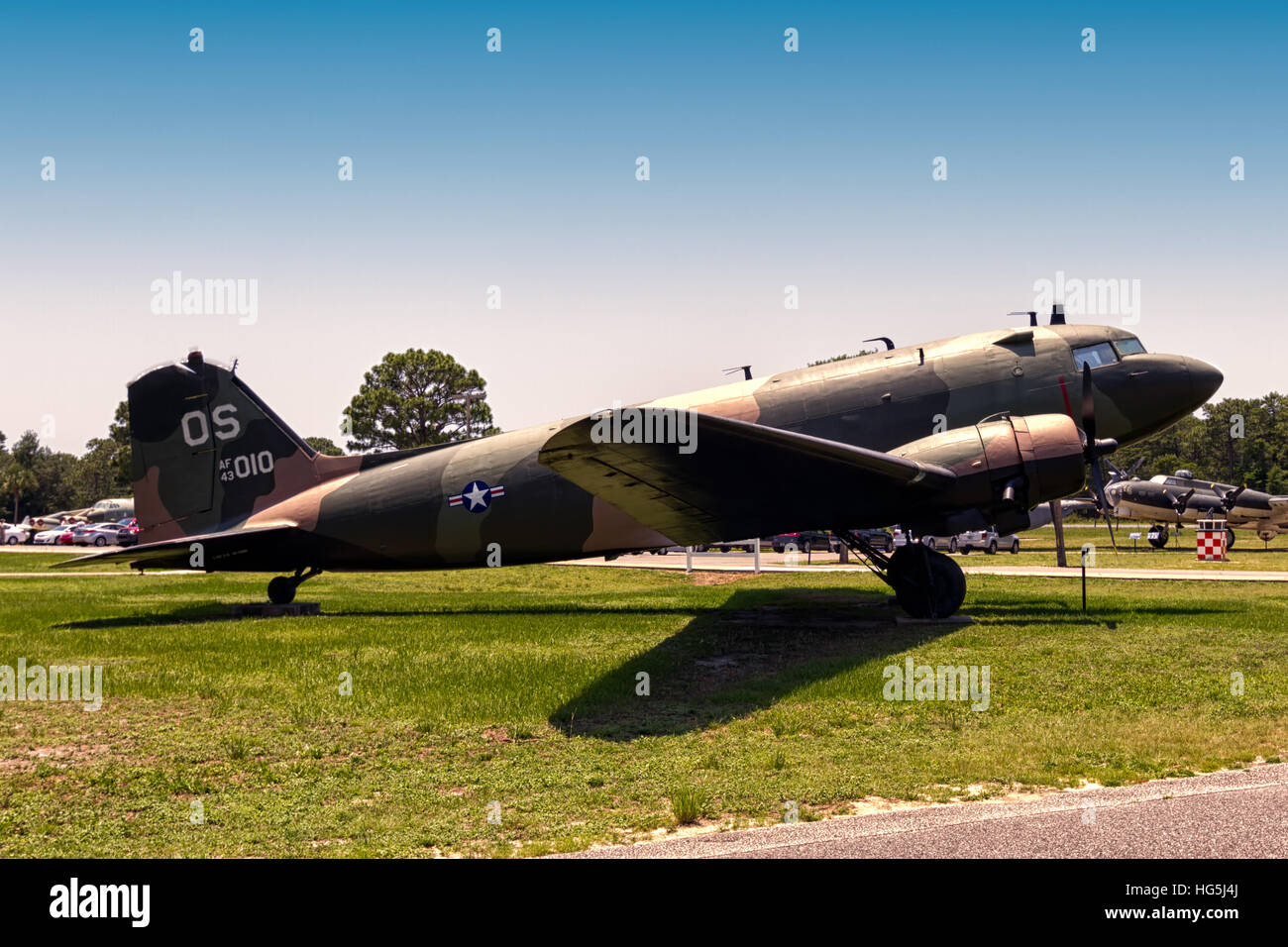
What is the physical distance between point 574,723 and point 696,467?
5.29 metres

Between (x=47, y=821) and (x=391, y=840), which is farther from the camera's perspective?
(x=47, y=821)

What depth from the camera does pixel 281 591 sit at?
2292 centimetres

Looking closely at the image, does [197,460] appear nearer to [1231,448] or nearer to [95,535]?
[95,535]

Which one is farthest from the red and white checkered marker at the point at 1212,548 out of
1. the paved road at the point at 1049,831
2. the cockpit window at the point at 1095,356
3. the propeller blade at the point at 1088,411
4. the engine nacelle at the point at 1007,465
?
the paved road at the point at 1049,831

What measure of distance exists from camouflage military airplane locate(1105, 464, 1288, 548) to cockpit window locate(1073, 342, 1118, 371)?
40694 millimetres

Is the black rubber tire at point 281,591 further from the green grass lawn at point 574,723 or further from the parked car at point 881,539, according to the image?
the parked car at point 881,539

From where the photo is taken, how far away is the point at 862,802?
770cm

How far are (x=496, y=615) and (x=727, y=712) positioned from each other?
38.2ft

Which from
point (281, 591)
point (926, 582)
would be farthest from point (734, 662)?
point (281, 591)

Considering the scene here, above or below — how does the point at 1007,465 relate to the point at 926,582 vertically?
above

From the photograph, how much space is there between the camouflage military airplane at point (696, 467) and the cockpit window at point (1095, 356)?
0.11 feet

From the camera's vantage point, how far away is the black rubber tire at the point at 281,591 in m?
22.9
